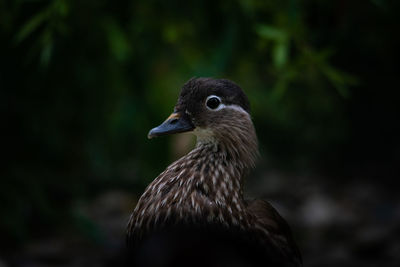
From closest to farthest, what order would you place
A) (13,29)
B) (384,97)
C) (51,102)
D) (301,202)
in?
1. (13,29)
2. (51,102)
3. (384,97)
4. (301,202)

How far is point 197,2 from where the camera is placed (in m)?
4.71

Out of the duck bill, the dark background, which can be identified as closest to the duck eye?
the duck bill

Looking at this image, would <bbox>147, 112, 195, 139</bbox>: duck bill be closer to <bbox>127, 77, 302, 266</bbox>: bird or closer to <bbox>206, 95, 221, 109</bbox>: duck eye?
<bbox>127, 77, 302, 266</bbox>: bird

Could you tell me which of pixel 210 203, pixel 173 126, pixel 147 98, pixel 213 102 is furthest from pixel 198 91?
pixel 147 98

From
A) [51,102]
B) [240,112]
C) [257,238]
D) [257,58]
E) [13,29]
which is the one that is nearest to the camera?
[257,238]

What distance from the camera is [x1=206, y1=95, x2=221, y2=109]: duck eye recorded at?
3.41 meters

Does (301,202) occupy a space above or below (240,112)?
above

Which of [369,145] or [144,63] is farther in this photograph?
[369,145]

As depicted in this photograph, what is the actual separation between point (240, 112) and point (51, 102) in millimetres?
1964

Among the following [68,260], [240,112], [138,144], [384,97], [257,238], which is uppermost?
[384,97]

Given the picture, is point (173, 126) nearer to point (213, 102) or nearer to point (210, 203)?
point (213, 102)

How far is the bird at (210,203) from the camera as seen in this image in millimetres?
3045

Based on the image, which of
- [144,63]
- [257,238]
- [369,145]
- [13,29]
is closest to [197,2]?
[144,63]

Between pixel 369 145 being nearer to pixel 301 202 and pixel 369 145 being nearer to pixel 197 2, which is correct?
pixel 301 202
